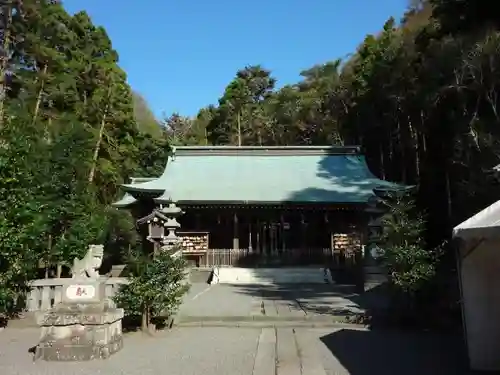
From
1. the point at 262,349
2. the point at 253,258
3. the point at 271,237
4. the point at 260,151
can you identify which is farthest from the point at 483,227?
the point at 260,151

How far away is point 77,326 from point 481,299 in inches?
204

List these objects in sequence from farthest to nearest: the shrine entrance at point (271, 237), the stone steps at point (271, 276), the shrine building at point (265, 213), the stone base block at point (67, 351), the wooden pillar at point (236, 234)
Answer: the shrine entrance at point (271, 237), the wooden pillar at point (236, 234), the shrine building at point (265, 213), the stone steps at point (271, 276), the stone base block at point (67, 351)

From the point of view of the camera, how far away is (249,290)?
14.9 metres

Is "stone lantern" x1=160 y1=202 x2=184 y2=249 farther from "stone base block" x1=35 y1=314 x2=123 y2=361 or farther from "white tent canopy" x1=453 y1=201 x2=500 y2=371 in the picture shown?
"white tent canopy" x1=453 y1=201 x2=500 y2=371

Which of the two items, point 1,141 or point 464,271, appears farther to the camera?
point 1,141

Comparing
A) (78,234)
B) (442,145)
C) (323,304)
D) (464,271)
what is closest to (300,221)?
(442,145)

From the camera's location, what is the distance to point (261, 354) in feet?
21.7

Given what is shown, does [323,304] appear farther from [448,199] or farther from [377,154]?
[377,154]

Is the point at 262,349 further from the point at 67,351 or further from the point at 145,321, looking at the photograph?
the point at 67,351

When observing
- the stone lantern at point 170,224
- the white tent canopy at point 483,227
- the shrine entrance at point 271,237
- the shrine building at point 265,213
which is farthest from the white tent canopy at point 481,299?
the shrine entrance at point 271,237

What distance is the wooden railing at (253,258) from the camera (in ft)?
65.2

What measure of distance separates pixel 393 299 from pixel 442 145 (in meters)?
15.6

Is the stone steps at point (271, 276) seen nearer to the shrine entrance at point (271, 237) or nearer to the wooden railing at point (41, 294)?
the shrine entrance at point (271, 237)

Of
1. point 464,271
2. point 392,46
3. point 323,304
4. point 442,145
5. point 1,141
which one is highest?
point 392,46
